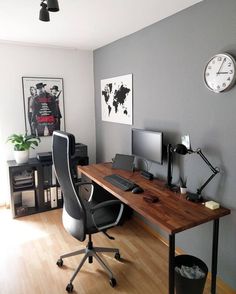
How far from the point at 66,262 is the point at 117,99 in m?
2.06

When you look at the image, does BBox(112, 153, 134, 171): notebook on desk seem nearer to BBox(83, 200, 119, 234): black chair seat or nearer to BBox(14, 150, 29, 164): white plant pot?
BBox(83, 200, 119, 234): black chair seat

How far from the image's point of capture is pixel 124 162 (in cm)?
288

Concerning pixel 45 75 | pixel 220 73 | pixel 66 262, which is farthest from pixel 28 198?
pixel 220 73

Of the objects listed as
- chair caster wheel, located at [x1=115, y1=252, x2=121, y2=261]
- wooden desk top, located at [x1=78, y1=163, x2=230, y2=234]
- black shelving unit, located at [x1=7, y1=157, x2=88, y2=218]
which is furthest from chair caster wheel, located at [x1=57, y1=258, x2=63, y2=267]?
black shelving unit, located at [x1=7, y1=157, x2=88, y2=218]

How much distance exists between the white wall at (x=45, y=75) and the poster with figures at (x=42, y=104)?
0.08m

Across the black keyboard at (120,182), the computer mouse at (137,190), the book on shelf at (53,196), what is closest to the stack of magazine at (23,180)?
the book on shelf at (53,196)

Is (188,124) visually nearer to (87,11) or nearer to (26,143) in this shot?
(87,11)

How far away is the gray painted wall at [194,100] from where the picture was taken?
71.8 inches

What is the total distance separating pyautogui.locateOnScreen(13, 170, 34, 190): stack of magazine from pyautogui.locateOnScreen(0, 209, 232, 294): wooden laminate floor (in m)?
0.48

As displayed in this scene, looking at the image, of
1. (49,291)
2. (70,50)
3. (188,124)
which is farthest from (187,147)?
(70,50)

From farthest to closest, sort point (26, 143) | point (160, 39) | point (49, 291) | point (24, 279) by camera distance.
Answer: point (26, 143) → point (160, 39) → point (24, 279) → point (49, 291)

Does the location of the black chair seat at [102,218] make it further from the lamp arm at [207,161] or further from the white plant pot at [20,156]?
the white plant pot at [20,156]

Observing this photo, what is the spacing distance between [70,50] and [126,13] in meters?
1.66

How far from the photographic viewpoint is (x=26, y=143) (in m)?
3.22
